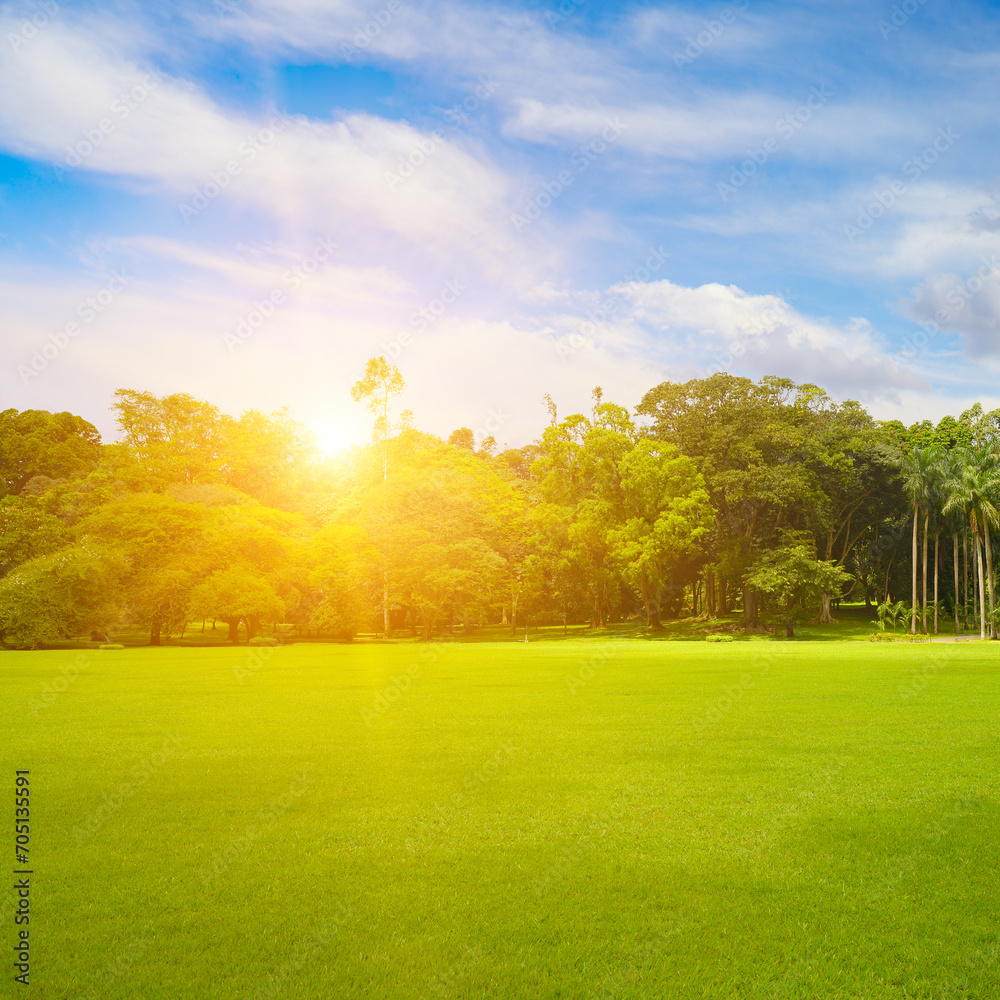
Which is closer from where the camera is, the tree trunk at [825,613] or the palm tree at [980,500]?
the palm tree at [980,500]

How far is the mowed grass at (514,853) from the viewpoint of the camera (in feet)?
15.4

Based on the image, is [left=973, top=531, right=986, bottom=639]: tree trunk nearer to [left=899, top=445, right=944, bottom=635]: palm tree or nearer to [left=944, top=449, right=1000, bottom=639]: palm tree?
[left=944, top=449, right=1000, bottom=639]: palm tree

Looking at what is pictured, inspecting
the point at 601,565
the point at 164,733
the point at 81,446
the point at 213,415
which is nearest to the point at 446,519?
the point at 601,565

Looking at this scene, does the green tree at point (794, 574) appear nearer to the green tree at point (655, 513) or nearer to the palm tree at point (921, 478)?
the green tree at point (655, 513)

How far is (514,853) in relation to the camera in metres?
6.55

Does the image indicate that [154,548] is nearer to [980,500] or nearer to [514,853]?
[514,853]

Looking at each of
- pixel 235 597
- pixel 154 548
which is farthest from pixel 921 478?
pixel 154 548

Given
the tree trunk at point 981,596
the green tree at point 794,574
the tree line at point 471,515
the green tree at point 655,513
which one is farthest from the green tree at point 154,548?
the tree trunk at point 981,596

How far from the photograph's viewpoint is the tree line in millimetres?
40625

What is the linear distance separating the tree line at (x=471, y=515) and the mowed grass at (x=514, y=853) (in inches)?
1106

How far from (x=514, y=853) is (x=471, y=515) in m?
44.0

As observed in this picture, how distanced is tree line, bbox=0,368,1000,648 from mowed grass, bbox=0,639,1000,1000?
2810 cm

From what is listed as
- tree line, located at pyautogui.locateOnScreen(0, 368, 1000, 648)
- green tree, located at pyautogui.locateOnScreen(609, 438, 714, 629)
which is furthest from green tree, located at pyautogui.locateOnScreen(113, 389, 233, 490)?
green tree, located at pyautogui.locateOnScreen(609, 438, 714, 629)

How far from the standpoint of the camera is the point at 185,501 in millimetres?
45500
